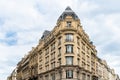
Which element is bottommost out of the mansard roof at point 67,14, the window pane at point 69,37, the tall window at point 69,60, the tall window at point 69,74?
the tall window at point 69,74

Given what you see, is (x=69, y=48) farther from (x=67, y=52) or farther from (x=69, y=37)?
(x=69, y=37)

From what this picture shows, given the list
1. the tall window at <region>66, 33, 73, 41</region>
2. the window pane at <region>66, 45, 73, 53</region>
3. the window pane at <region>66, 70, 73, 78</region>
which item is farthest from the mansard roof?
the window pane at <region>66, 70, 73, 78</region>

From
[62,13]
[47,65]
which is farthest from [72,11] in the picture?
[47,65]

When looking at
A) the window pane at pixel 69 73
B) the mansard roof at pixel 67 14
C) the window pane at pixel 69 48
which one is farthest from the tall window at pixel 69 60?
the mansard roof at pixel 67 14

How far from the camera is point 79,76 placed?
82375 mm

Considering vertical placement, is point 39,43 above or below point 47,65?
above

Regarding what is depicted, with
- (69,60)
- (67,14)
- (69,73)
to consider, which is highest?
(67,14)

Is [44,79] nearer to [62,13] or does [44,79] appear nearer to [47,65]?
[47,65]

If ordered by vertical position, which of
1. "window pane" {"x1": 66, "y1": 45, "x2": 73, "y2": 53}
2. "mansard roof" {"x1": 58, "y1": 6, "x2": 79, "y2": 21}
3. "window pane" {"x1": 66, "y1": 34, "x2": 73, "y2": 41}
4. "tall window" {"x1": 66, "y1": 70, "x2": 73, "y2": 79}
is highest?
"mansard roof" {"x1": 58, "y1": 6, "x2": 79, "y2": 21}

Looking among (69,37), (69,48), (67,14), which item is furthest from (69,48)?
(67,14)

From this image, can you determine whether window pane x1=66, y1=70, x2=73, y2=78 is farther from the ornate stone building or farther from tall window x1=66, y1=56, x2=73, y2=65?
tall window x1=66, y1=56, x2=73, y2=65

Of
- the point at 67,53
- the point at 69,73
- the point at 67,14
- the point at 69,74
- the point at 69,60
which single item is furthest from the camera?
the point at 67,14

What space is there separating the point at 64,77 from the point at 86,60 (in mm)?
14352

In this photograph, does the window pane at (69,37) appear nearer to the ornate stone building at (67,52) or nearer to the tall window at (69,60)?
the ornate stone building at (67,52)
